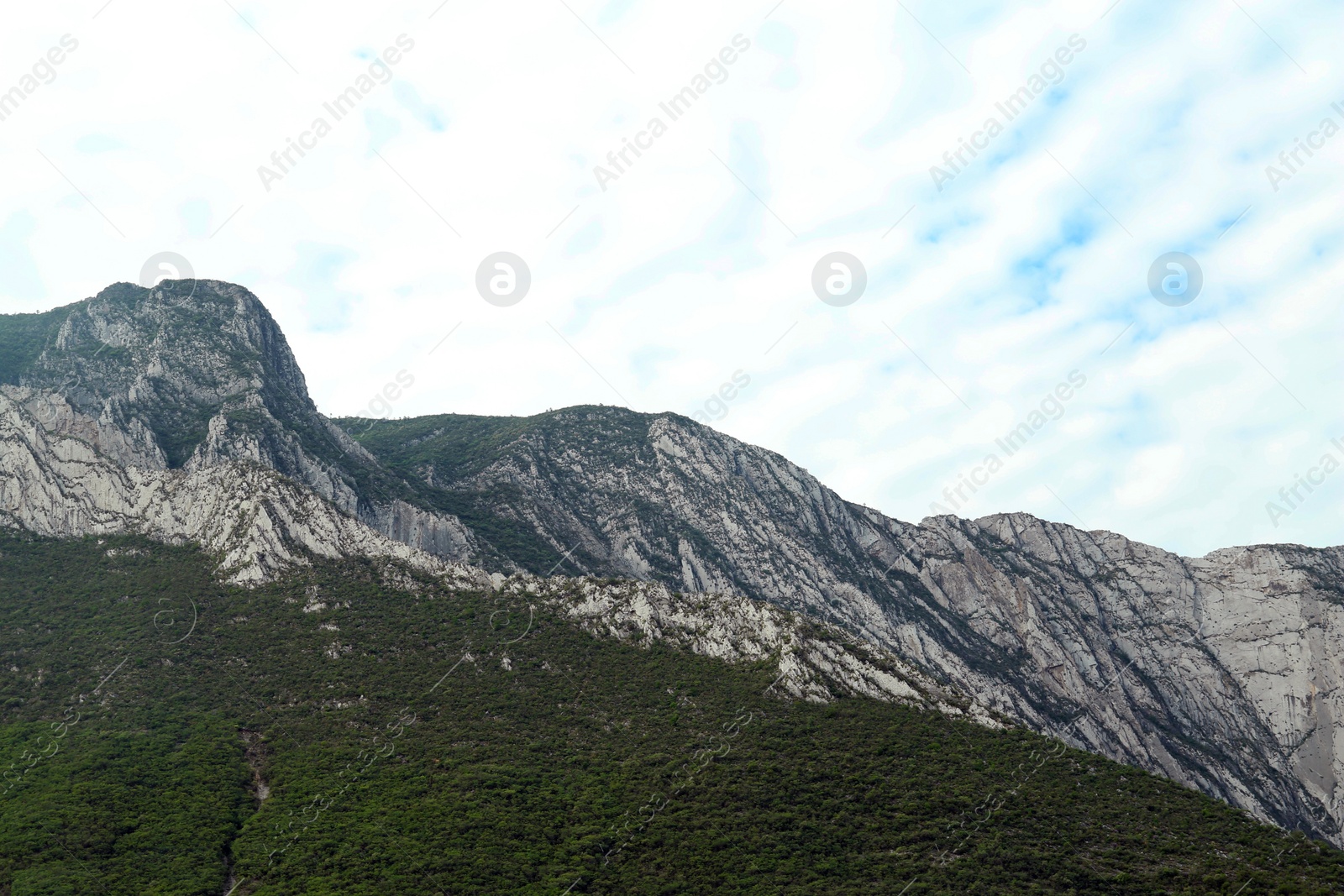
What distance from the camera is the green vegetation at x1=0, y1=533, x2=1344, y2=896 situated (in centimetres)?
6556

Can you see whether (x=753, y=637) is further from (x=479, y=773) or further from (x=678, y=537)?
(x=678, y=537)

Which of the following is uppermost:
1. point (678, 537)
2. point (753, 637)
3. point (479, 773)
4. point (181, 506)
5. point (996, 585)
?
point (181, 506)

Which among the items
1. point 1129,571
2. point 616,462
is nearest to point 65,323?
point 616,462

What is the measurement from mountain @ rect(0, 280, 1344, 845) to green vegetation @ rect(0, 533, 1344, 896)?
12.5m

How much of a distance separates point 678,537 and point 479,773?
89874mm

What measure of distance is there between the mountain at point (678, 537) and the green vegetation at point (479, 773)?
1247 cm

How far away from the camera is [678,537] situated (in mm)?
164125

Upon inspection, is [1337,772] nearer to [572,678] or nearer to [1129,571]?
[1129,571]

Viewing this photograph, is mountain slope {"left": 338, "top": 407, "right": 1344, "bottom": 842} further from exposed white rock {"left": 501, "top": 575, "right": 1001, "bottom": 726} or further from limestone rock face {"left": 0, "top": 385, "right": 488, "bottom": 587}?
limestone rock face {"left": 0, "top": 385, "right": 488, "bottom": 587}

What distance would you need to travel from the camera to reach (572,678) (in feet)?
317

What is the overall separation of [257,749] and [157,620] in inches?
1007

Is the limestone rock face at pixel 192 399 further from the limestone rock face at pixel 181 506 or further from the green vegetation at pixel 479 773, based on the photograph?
the green vegetation at pixel 479 773

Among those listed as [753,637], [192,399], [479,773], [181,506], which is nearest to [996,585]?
[753,637]

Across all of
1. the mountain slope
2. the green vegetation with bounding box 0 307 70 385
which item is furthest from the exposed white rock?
the green vegetation with bounding box 0 307 70 385
